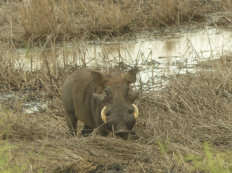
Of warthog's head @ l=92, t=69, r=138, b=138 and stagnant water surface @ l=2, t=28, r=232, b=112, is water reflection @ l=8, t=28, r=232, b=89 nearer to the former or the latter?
stagnant water surface @ l=2, t=28, r=232, b=112

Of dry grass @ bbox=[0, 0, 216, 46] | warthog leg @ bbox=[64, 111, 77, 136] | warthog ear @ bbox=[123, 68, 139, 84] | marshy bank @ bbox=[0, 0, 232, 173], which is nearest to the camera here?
marshy bank @ bbox=[0, 0, 232, 173]

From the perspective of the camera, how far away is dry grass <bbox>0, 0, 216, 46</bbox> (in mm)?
9867

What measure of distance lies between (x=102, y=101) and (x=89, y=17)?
654 centimetres

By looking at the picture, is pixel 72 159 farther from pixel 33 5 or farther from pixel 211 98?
pixel 33 5

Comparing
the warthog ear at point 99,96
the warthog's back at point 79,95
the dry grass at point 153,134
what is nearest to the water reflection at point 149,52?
the dry grass at point 153,134

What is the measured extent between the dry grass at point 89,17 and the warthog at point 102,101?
3411 mm

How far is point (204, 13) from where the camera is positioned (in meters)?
12.5

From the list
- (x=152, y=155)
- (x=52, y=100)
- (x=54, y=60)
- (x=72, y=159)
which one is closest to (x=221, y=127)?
(x=152, y=155)

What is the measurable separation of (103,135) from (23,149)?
70cm

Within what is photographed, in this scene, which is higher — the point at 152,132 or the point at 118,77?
the point at 118,77

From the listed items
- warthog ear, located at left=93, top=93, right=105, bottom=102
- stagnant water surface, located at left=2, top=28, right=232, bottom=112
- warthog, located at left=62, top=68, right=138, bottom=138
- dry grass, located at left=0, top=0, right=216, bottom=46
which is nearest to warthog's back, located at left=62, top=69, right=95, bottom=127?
warthog, located at left=62, top=68, right=138, bottom=138

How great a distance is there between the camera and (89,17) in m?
11.0

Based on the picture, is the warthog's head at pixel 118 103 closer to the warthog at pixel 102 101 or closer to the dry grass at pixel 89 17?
the warthog at pixel 102 101

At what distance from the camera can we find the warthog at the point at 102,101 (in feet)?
14.4
